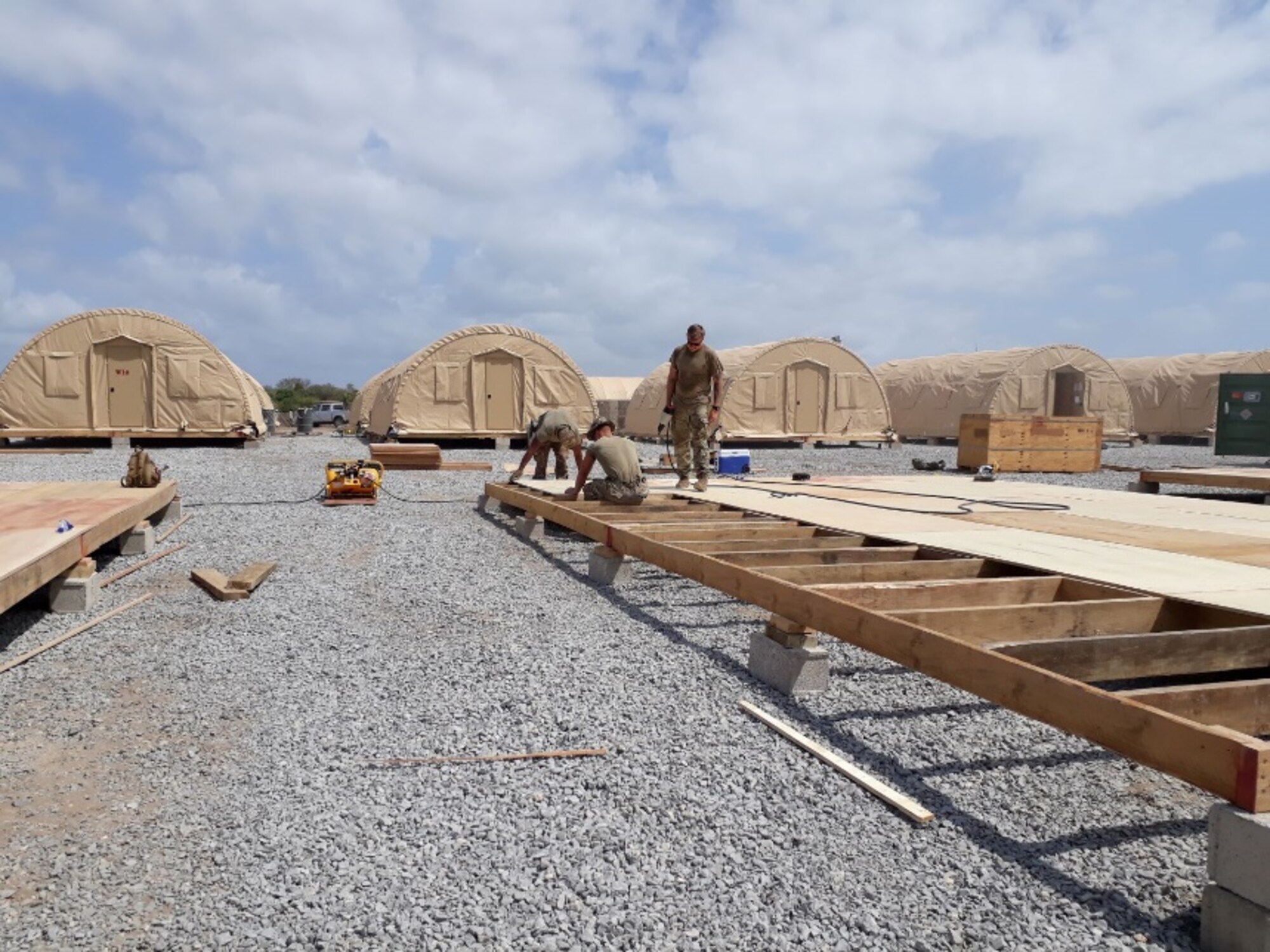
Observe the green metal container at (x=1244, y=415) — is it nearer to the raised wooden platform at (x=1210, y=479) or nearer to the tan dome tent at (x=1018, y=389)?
the raised wooden platform at (x=1210, y=479)

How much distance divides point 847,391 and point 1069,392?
796cm

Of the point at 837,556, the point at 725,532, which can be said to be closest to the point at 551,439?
the point at 725,532

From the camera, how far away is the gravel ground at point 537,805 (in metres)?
2.33

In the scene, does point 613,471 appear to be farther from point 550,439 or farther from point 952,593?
point 952,593

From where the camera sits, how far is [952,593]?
4.46 m

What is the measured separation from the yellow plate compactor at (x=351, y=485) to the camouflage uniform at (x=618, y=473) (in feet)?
14.1

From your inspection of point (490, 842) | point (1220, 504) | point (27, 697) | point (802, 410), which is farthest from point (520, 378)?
point (490, 842)

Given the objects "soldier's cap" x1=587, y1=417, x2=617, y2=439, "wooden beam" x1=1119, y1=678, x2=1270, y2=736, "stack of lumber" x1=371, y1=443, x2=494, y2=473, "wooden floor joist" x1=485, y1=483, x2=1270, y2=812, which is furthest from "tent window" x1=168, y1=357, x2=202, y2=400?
"wooden beam" x1=1119, y1=678, x2=1270, y2=736

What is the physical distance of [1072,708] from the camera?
2617 millimetres

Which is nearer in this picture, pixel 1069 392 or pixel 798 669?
pixel 798 669

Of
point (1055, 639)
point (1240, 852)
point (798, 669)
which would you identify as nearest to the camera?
point (1240, 852)

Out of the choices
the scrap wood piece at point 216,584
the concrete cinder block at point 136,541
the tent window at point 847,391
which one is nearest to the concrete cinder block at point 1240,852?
the scrap wood piece at point 216,584

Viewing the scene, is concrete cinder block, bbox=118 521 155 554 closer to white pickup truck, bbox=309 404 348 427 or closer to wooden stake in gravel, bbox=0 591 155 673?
wooden stake in gravel, bbox=0 591 155 673

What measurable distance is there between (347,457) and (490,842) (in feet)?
62.1
